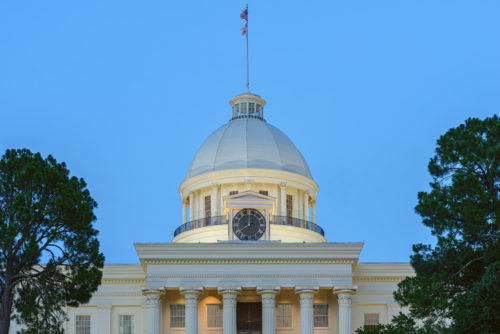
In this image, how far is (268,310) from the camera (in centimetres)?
5238

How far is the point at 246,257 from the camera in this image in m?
52.8

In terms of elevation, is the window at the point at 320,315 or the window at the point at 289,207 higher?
the window at the point at 289,207

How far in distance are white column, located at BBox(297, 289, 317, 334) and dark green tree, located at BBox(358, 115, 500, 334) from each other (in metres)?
16.3

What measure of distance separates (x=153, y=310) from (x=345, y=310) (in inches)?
430

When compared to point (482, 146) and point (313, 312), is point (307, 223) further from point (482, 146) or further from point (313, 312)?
point (482, 146)

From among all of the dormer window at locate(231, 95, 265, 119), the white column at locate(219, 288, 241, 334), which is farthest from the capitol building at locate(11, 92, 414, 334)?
the dormer window at locate(231, 95, 265, 119)

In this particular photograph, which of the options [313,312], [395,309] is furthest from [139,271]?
[395,309]

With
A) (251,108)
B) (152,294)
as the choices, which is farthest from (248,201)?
(251,108)

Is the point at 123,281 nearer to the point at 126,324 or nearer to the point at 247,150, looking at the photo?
the point at 126,324

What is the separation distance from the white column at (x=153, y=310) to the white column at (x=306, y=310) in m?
8.09

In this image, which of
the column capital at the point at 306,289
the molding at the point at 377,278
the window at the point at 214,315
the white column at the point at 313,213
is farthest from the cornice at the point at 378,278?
the white column at the point at 313,213

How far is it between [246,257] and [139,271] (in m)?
7.41

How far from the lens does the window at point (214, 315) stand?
180ft

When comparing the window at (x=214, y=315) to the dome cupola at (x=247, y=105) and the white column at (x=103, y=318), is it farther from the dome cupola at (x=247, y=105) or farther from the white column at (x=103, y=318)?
the dome cupola at (x=247, y=105)
